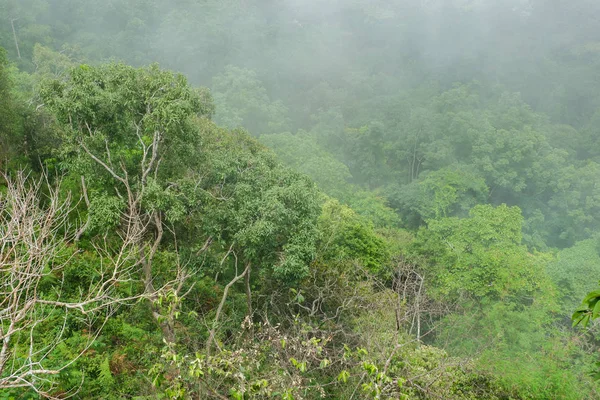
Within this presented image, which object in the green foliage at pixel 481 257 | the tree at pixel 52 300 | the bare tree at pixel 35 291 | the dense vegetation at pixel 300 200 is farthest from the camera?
the green foliage at pixel 481 257

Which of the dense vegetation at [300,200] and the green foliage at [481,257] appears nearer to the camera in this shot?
the dense vegetation at [300,200]

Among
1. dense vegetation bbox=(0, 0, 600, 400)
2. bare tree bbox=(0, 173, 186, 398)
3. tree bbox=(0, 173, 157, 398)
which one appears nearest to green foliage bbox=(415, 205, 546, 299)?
dense vegetation bbox=(0, 0, 600, 400)

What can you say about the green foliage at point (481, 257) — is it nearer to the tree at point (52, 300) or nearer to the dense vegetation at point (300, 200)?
the dense vegetation at point (300, 200)

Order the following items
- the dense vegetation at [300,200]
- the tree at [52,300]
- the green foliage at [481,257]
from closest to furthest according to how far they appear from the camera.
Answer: the tree at [52,300] < the dense vegetation at [300,200] < the green foliage at [481,257]

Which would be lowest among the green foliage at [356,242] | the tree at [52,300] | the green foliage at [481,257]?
the green foliage at [481,257]

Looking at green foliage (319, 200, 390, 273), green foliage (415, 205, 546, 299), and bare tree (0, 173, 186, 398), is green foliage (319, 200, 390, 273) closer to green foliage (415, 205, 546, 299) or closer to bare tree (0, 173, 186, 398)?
green foliage (415, 205, 546, 299)

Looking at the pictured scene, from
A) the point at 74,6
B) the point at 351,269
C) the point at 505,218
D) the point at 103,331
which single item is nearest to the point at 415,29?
the point at 74,6

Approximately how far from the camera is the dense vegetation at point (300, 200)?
19.0ft

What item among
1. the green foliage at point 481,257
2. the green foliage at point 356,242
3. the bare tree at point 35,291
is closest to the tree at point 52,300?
the bare tree at point 35,291

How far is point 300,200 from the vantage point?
827cm

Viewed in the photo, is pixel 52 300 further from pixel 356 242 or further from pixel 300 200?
pixel 356 242

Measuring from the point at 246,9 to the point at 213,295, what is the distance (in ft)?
198

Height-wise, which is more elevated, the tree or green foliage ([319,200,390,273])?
the tree

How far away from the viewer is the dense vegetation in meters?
5.80
